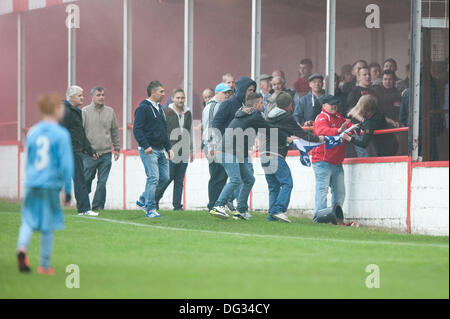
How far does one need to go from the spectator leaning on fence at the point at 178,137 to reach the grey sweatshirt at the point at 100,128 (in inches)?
36.2

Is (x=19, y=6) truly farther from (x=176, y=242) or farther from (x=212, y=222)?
(x=176, y=242)

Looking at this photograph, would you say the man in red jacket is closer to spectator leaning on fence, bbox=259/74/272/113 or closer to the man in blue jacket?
spectator leaning on fence, bbox=259/74/272/113

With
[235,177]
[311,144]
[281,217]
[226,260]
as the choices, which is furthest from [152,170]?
[226,260]

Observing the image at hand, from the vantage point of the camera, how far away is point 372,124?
1309cm

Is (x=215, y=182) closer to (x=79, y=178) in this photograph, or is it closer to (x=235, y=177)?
(x=235, y=177)

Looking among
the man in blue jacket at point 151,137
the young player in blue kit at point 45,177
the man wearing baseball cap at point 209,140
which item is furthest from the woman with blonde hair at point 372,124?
the young player in blue kit at point 45,177

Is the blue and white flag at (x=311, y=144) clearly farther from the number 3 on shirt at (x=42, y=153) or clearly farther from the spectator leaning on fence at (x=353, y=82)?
the number 3 on shirt at (x=42, y=153)

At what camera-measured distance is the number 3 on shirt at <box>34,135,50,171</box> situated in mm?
7262

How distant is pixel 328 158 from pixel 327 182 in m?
0.36

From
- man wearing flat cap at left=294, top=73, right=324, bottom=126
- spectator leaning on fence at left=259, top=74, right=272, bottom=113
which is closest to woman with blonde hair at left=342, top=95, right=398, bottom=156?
man wearing flat cap at left=294, top=73, right=324, bottom=126

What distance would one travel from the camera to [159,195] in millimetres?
13891

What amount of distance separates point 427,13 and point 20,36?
11.2 metres
